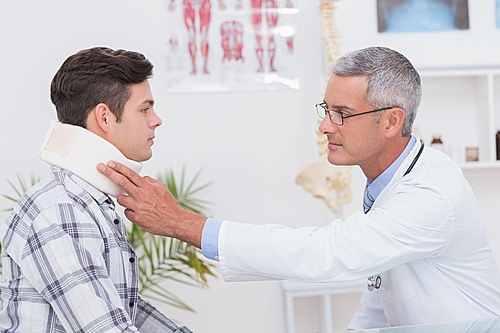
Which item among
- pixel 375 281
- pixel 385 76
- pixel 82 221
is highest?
pixel 385 76

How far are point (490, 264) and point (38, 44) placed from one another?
251cm

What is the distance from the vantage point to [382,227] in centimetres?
122

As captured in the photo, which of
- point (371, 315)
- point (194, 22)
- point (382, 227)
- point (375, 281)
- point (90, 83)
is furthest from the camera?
point (194, 22)

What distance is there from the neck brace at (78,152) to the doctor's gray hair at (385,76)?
27.4 inches

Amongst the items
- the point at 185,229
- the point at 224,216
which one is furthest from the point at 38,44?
the point at 185,229

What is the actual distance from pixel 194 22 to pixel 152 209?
6.19ft

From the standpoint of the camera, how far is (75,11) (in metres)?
2.85

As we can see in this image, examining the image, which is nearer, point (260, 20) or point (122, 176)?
point (122, 176)

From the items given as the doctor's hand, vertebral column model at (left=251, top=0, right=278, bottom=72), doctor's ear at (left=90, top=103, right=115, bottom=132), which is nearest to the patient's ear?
doctor's ear at (left=90, top=103, right=115, bottom=132)

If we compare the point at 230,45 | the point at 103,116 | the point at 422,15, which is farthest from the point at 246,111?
the point at 103,116

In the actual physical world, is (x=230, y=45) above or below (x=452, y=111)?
above

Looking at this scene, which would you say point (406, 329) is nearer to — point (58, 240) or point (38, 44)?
point (58, 240)

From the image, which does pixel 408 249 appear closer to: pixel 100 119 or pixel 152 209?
pixel 152 209

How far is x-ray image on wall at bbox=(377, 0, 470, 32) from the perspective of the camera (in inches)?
114
